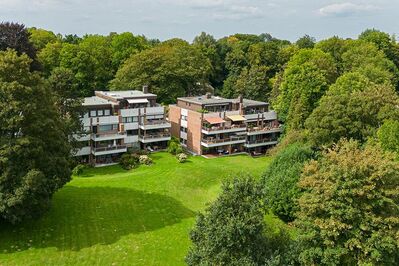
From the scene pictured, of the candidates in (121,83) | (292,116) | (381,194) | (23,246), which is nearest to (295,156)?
(381,194)

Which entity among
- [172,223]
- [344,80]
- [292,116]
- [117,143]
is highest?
[344,80]

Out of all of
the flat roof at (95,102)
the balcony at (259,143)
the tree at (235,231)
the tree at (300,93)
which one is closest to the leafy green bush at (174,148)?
the flat roof at (95,102)

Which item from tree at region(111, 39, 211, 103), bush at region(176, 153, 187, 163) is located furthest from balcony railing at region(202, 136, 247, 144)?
tree at region(111, 39, 211, 103)

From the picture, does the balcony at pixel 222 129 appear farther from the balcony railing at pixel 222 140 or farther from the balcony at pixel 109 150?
the balcony at pixel 109 150

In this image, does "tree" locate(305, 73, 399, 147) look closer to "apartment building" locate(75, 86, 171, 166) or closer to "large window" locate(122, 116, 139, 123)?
"apartment building" locate(75, 86, 171, 166)

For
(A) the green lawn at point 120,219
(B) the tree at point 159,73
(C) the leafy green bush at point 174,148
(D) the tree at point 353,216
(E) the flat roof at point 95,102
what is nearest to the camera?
(D) the tree at point 353,216

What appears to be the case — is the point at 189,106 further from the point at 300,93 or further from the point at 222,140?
the point at 300,93

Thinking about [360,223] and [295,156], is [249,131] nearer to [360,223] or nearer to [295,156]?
[295,156]
